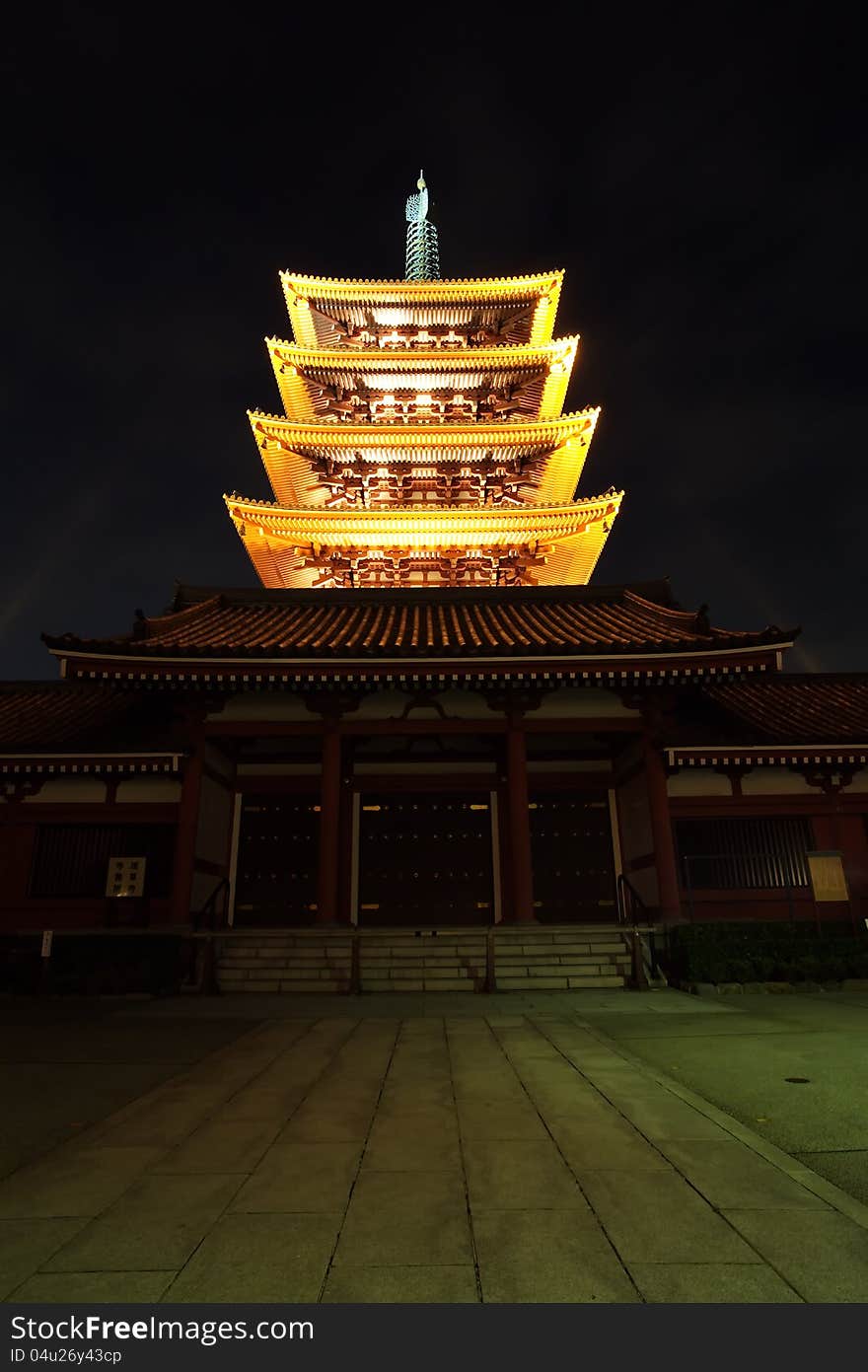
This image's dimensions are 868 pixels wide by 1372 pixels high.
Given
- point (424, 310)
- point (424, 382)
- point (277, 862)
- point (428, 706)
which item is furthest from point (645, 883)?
point (424, 310)

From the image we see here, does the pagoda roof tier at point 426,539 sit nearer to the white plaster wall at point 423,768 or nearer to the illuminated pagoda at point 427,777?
the illuminated pagoda at point 427,777

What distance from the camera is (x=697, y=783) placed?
12609 mm

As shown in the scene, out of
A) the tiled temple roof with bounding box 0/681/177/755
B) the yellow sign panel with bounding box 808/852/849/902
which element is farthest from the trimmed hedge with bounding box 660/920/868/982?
the tiled temple roof with bounding box 0/681/177/755

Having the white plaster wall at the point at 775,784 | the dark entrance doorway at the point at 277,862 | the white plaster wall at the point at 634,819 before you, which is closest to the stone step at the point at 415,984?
the dark entrance doorway at the point at 277,862

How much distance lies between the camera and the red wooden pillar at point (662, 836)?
11.3m

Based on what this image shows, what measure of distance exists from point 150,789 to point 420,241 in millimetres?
27253

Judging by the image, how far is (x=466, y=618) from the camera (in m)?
14.9

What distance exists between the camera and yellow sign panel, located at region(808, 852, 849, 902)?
1073 centimetres

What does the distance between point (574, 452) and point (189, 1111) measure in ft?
68.6

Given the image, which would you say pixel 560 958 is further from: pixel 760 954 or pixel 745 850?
pixel 745 850

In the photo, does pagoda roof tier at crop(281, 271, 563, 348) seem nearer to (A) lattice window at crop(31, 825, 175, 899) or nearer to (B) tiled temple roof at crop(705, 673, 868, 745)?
(B) tiled temple roof at crop(705, 673, 868, 745)

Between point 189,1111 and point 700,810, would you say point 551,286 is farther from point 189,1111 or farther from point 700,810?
point 189,1111

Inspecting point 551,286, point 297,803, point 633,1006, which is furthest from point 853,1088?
point 551,286

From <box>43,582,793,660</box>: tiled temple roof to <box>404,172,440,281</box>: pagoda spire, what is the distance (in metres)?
19.2
